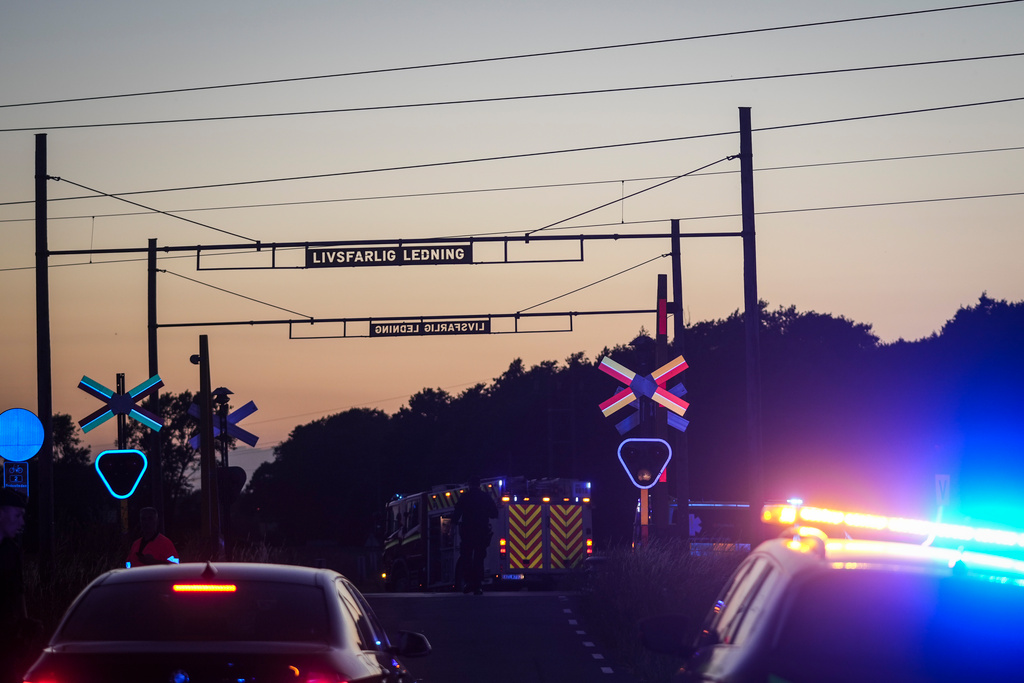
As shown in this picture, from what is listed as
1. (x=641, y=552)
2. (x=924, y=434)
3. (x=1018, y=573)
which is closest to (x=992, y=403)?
(x=924, y=434)

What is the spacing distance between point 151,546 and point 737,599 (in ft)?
30.3

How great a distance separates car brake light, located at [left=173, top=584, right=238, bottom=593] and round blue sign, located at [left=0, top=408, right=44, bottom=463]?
1649 centimetres

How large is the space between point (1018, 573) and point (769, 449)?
62.3 metres

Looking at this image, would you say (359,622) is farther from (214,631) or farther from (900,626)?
(900,626)

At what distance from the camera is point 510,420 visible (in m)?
97.1

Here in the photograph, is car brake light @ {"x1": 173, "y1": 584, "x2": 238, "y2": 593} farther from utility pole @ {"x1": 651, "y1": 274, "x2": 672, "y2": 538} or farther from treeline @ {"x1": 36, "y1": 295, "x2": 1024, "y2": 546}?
treeline @ {"x1": 36, "y1": 295, "x2": 1024, "y2": 546}

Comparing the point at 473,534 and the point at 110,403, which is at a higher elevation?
the point at 110,403

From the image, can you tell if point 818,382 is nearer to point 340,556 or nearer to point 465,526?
point 465,526

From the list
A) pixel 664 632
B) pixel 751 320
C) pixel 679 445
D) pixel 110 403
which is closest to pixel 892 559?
pixel 664 632

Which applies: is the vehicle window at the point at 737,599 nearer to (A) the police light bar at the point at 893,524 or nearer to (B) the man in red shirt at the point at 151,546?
(A) the police light bar at the point at 893,524

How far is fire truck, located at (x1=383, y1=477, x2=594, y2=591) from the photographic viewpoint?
3544 centimetres

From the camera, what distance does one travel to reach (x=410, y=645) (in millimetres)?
8211

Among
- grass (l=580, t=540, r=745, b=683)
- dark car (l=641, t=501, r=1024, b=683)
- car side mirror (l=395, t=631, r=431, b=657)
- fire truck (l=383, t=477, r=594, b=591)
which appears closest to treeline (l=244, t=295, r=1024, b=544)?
fire truck (l=383, t=477, r=594, b=591)

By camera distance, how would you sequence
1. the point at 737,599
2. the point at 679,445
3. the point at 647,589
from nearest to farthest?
the point at 737,599 < the point at 647,589 < the point at 679,445
